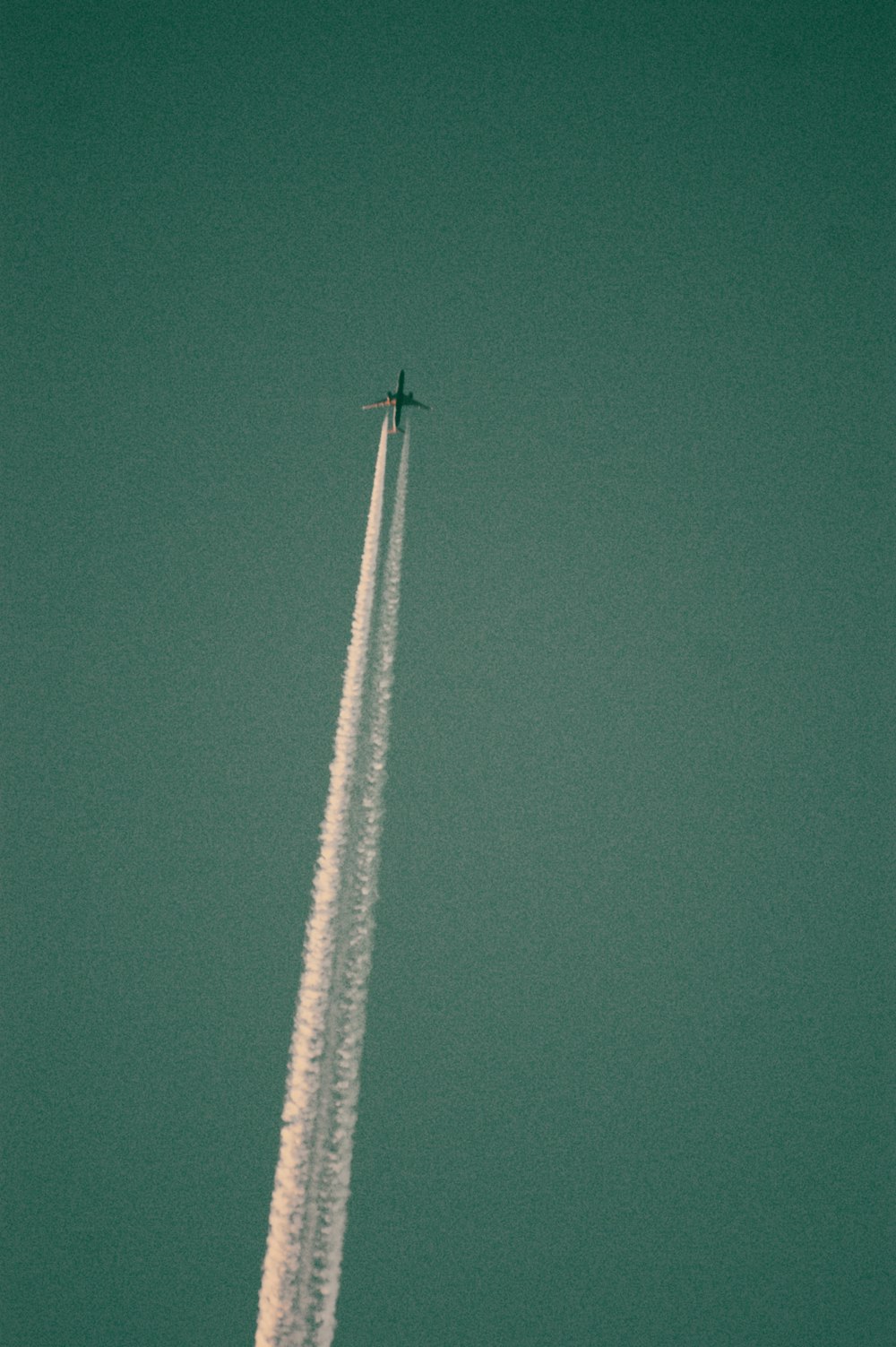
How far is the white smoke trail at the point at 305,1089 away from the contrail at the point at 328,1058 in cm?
2

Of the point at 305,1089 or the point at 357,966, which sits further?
the point at 357,966

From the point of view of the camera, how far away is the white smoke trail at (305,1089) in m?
20.9

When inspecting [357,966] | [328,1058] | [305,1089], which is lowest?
[305,1089]

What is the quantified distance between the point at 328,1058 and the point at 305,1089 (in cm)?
89

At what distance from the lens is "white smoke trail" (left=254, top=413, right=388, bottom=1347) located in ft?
68.6

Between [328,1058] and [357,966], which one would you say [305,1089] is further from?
[357,966]

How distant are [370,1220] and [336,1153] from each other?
62.1 ft

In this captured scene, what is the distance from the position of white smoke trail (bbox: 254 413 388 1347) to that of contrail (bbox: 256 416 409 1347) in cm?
2

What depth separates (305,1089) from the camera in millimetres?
22281

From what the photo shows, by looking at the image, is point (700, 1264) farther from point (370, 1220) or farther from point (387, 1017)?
point (387, 1017)

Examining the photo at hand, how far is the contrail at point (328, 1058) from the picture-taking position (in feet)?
68.7

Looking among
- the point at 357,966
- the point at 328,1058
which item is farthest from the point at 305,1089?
the point at 357,966

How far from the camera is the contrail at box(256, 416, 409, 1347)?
21.0 metres

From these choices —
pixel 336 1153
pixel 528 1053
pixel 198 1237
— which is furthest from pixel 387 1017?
pixel 336 1153
